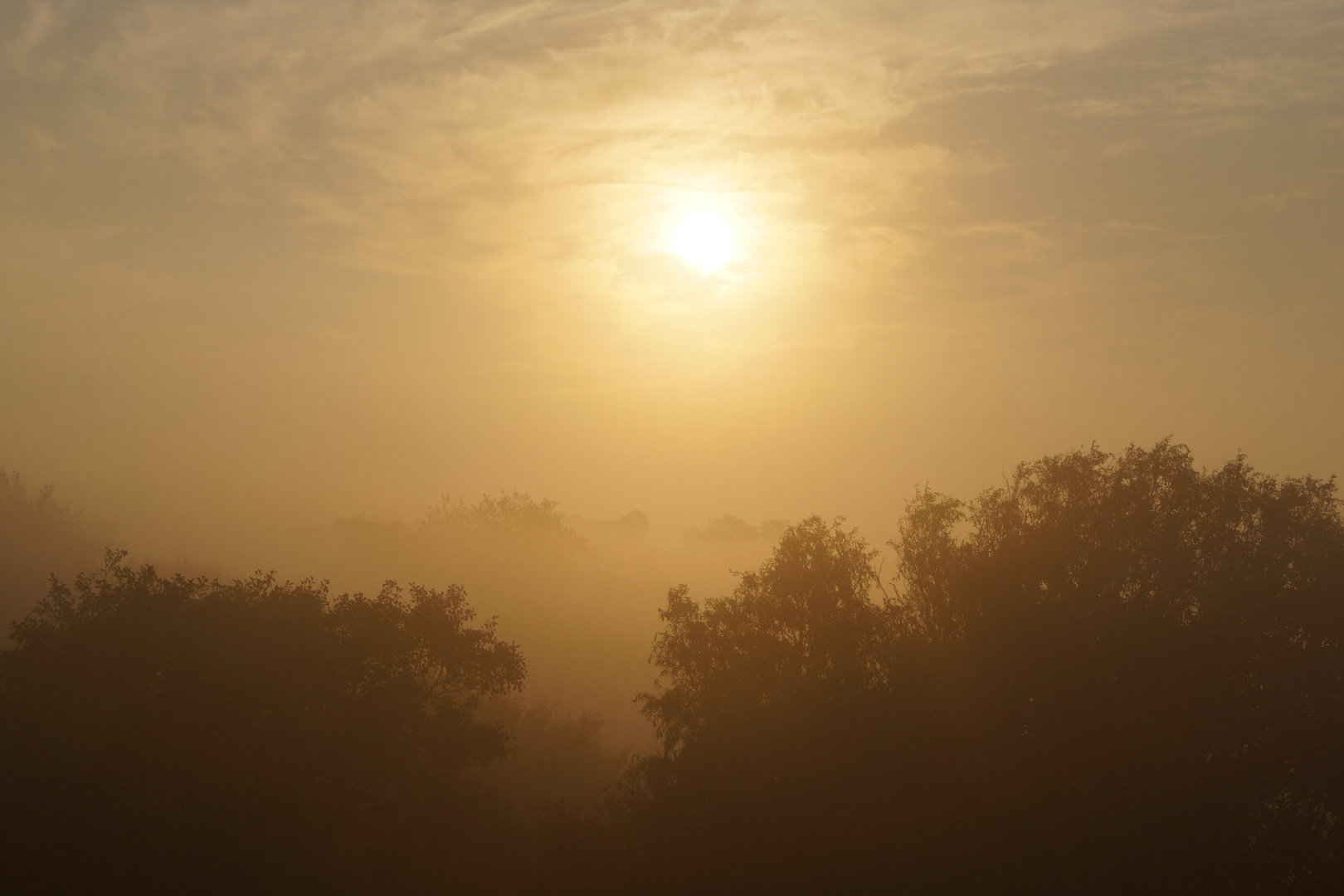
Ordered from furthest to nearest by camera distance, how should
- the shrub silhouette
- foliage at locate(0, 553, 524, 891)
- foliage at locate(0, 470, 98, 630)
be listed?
foliage at locate(0, 470, 98, 630) → foliage at locate(0, 553, 524, 891) → the shrub silhouette

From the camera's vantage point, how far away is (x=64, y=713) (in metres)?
23.7

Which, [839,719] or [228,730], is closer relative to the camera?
[839,719]

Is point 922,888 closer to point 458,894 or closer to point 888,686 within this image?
point 888,686

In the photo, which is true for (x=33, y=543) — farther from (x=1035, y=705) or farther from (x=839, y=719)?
(x=1035, y=705)

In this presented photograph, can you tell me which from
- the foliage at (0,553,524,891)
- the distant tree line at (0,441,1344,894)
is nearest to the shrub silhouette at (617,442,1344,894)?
the distant tree line at (0,441,1344,894)

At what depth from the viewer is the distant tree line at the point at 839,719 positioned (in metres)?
20.9

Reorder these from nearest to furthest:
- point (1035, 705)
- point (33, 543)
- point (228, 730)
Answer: point (1035, 705) < point (228, 730) < point (33, 543)

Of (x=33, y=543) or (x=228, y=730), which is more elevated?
(x=33, y=543)

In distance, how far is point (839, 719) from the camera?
2273cm

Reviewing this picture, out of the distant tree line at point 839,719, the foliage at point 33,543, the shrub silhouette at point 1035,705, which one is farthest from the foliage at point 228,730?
the foliage at point 33,543

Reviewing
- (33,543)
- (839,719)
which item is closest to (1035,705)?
(839,719)

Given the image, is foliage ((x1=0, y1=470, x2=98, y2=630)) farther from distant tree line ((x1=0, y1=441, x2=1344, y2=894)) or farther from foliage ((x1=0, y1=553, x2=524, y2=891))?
distant tree line ((x1=0, y1=441, x2=1344, y2=894))

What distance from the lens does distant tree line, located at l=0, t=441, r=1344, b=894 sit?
20.9m

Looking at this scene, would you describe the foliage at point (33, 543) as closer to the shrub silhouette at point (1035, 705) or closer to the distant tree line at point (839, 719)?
the distant tree line at point (839, 719)
